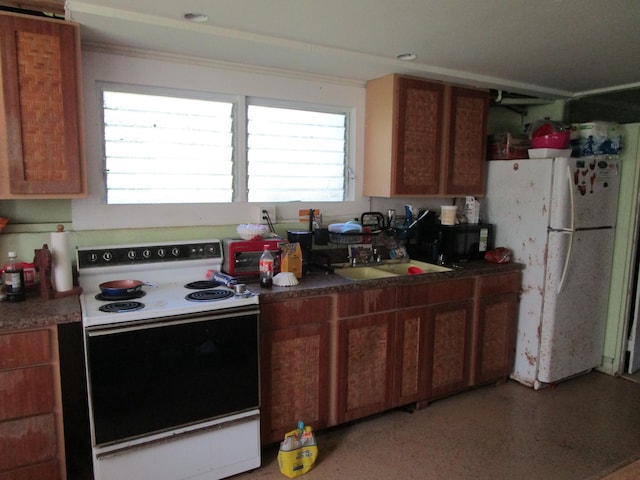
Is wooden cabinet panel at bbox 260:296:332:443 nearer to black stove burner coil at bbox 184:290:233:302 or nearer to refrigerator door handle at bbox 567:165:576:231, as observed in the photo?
black stove burner coil at bbox 184:290:233:302

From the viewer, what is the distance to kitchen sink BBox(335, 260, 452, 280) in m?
2.99

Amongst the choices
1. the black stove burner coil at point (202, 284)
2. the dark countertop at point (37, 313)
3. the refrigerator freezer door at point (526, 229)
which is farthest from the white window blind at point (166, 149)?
the refrigerator freezer door at point (526, 229)

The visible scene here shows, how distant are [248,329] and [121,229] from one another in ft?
3.21

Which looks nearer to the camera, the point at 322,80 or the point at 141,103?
the point at 141,103

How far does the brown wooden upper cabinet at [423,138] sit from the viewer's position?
9.77ft

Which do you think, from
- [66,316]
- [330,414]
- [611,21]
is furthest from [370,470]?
[611,21]

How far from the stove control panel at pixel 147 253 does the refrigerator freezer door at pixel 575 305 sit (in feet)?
7.41

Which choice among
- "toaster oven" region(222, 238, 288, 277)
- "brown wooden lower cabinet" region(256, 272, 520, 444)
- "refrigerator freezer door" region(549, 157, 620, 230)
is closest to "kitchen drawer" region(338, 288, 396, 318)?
"brown wooden lower cabinet" region(256, 272, 520, 444)

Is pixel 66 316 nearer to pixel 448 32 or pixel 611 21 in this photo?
pixel 448 32

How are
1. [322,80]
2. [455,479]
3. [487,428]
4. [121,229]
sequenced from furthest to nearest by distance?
[322,80], [487,428], [121,229], [455,479]

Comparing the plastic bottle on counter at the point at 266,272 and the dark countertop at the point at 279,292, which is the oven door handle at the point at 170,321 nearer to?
the dark countertop at the point at 279,292

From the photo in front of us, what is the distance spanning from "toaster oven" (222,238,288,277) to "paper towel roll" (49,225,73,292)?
31.1 inches

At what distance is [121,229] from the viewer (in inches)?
98.3

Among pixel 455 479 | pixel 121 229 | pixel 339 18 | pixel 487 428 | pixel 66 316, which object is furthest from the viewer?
pixel 487 428
